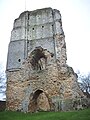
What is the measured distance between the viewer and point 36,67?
56.5 feet

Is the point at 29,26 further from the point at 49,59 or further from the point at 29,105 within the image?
the point at 29,105

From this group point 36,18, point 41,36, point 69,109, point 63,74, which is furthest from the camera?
point 36,18

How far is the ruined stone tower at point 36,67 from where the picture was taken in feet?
47.5

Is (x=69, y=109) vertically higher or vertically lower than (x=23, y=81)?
lower

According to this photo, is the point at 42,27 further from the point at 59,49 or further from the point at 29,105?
the point at 29,105

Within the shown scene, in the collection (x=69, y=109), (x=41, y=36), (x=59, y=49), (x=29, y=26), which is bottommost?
(x=69, y=109)

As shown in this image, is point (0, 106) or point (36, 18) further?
point (0, 106)

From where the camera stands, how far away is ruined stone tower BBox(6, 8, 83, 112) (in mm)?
14469

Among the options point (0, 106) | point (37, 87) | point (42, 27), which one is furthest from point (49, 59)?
point (0, 106)

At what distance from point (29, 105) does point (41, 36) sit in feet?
19.8

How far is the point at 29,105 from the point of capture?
15.1 metres

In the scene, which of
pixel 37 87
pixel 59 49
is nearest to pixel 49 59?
pixel 59 49

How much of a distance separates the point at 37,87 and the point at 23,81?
134 cm

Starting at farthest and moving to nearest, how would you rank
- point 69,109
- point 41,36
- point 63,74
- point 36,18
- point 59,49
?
point 36,18, point 41,36, point 59,49, point 63,74, point 69,109
